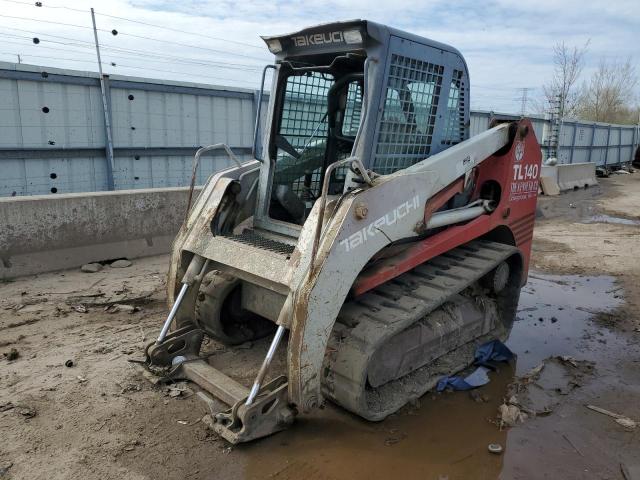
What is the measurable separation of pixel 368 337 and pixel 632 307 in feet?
13.4

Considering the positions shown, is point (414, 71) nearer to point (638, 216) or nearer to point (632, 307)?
point (632, 307)

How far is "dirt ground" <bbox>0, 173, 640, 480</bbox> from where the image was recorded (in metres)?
3.11

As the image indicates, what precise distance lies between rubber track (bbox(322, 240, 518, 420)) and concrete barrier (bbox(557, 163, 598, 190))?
1340 cm

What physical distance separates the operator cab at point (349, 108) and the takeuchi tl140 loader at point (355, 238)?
0.01m

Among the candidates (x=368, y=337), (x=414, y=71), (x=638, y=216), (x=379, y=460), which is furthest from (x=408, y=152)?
(x=638, y=216)

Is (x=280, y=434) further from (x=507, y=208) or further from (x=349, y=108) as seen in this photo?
(x=507, y=208)

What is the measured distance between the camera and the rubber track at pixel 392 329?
131 inches

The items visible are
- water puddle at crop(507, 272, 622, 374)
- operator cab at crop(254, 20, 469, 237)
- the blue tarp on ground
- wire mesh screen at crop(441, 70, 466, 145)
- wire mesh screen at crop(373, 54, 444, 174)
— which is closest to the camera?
operator cab at crop(254, 20, 469, 237)

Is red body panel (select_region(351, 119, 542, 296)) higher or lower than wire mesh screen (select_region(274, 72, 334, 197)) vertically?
lower

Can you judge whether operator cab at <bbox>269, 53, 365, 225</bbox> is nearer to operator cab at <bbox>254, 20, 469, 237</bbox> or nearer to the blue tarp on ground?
operator cab at <bbox>254, 20, 469, 237</bbox>

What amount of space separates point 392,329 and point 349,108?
6.89 feet

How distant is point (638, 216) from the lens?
12203 mm

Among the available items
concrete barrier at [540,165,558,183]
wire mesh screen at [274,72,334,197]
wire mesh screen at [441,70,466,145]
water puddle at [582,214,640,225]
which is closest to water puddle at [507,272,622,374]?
wire mesh screen at [441,70,466,145]

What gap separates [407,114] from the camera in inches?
159
